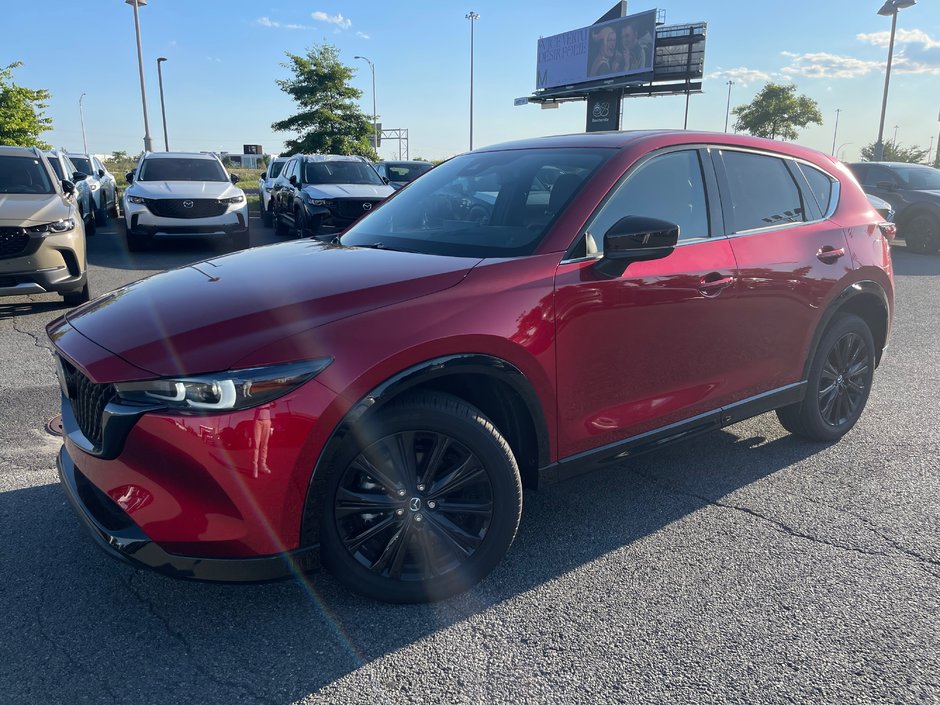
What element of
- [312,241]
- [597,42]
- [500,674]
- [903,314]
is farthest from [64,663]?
[597,42]

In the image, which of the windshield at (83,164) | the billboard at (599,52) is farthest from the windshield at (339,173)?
the billboard at (599,52)

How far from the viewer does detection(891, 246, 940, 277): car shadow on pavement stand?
1213 centimetres

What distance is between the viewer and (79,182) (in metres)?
12.2

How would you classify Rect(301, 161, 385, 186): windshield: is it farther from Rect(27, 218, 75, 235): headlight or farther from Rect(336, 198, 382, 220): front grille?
Rect(27, 218, 75, 235): headlight

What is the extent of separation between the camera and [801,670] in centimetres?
239

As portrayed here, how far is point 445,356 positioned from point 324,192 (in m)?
11.4

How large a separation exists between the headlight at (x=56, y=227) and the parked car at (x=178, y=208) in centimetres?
429

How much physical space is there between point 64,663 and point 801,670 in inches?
Result: 95.5

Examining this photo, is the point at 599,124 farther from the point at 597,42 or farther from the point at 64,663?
the point at 64,663

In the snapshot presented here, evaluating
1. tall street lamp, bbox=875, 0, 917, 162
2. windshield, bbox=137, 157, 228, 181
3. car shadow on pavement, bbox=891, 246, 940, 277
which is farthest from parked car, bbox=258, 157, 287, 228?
tall street lamp, bbox=875, 0, 917, 162

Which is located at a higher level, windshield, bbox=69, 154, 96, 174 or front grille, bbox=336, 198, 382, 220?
windshield, bbox=69, 154, 96, 174

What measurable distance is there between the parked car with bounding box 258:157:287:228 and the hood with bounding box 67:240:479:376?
48.2ft

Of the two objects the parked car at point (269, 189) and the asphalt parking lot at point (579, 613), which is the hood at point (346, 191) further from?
the asphalt parking lot at point (579, 613)

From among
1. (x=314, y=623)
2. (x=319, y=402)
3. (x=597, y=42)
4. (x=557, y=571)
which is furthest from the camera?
(x=597, y=42)
